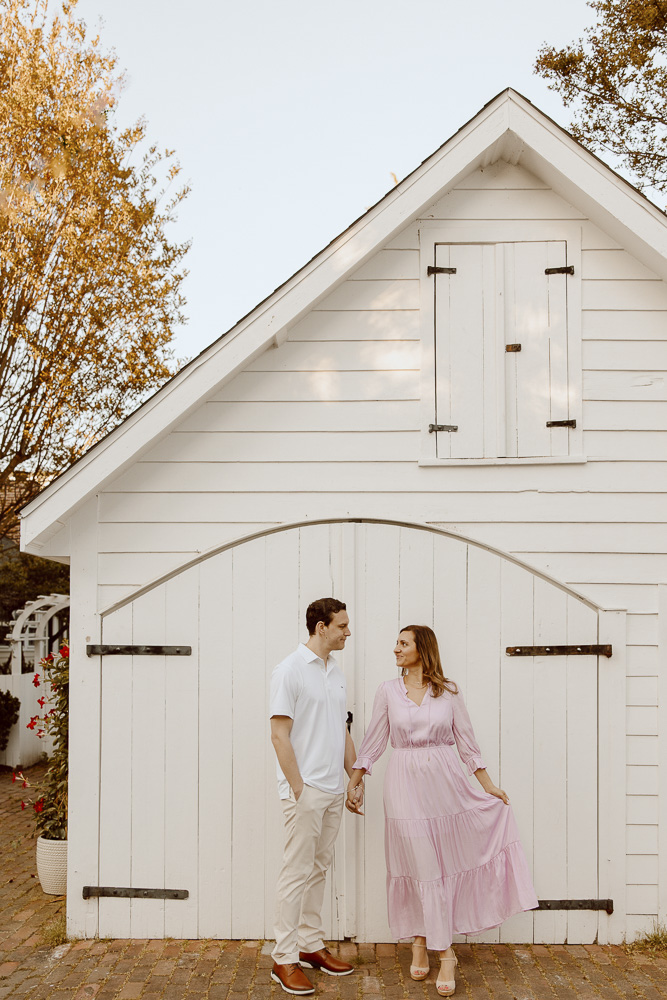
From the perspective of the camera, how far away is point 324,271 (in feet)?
18.5

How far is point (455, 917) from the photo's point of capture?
5082 millimetres

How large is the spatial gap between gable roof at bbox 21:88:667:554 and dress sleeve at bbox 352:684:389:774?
6.95 feet

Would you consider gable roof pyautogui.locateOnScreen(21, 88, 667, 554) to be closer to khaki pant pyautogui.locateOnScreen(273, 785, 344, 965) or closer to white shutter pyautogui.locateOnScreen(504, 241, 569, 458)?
white shutter pyautogui.locateOnScreen(504, 241, 569, 458)

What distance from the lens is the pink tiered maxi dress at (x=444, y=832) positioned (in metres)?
5.04

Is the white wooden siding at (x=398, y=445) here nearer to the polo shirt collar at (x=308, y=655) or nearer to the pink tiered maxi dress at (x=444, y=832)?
the polo shirt collar at (x=308, y=655)

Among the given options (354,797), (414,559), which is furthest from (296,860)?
(414,559)

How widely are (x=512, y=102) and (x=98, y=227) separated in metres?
9.69

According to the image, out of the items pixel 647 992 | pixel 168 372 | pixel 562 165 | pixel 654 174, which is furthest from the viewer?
pixel 168 372

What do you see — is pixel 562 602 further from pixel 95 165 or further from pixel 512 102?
pixel 95 165

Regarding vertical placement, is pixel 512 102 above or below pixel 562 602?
above

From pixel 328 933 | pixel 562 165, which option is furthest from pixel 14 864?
pixel 562 165

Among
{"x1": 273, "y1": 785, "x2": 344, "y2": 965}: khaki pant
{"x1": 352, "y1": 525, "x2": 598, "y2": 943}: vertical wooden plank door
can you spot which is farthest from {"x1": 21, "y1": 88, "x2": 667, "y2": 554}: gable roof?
{"x1": 273, "y1": 785, "x2": 344, "y2": 965}: khaki pant

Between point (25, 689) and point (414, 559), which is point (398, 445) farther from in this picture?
point (25, 689)

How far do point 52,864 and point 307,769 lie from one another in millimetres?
2866
